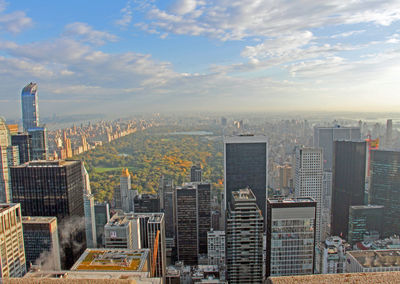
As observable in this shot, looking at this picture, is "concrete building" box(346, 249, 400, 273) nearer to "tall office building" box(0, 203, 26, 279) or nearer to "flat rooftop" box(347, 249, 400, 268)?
"flat rooftop" box(347, 249, 400, 268)

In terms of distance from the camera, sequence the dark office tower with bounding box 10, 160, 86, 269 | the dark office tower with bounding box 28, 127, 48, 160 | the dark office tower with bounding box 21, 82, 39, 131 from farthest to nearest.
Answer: the dark office tower with bounding box 28, 127, 48, 160 → the dark office tower with bounding box 21, 82, 39, 131 → the dark office tower with bounding box 10, 160, 86, 269

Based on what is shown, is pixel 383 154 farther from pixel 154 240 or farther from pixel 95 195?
pixel 95 195

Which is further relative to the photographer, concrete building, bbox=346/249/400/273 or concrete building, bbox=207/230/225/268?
concrete building, bbox=207/230/225/268

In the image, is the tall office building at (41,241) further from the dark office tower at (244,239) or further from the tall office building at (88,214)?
the dark office tower at (244,239)

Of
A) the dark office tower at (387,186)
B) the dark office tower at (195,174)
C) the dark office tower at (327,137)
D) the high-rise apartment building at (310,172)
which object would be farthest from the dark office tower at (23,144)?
the dark office tower at (387,186)

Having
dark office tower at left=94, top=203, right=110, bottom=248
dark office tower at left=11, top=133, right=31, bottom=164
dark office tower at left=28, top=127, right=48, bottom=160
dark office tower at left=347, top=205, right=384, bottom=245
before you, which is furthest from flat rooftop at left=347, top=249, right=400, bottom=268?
dark office tower at left=11, top=133, right=31, bottom=164
